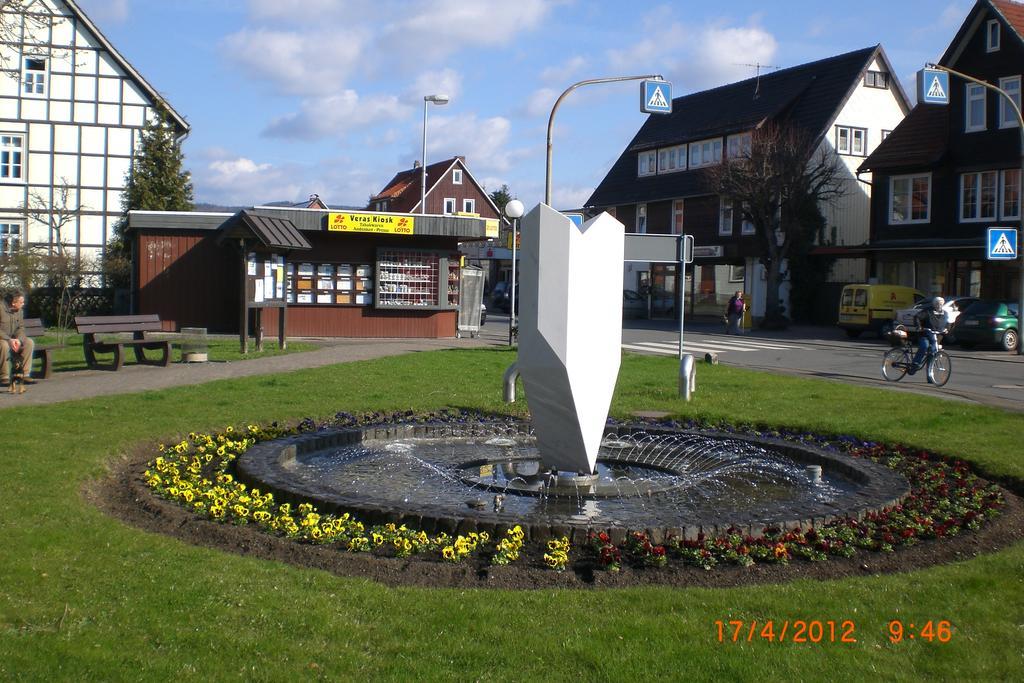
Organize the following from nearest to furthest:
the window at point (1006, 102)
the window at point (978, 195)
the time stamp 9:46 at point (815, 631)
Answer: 1. the time stamp 9:46 at point (815, 631)
2. the window at point (1006, 102)
3. the window at point (978, 195)

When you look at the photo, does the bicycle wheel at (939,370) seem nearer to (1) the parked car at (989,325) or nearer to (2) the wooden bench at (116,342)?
(1) the parked car at (989,325)

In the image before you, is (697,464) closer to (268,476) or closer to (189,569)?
(268,476)

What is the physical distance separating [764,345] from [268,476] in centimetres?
2556

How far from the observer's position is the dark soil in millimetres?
6508

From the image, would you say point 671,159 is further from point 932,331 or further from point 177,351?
point 177,351

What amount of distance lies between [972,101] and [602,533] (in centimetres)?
3925

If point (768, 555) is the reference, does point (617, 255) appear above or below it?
above

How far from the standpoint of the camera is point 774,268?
43.4 m

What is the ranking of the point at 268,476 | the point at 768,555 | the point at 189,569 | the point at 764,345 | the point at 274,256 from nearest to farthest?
the point at 189,569, the point at 768,555, the point at 268,476, the point at 274,256, the point at 764,345

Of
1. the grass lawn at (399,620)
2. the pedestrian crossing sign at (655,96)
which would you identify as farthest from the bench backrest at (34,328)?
the pedestrian crossing sign at (655,96)

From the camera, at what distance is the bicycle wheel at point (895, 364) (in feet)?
69.2

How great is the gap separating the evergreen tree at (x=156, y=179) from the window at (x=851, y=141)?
29.9 m

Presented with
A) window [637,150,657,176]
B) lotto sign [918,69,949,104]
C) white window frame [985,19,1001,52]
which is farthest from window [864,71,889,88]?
lotto sign [918,69,949,104]

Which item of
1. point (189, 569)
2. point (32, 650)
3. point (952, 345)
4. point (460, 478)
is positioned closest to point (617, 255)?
point (460, 478)
